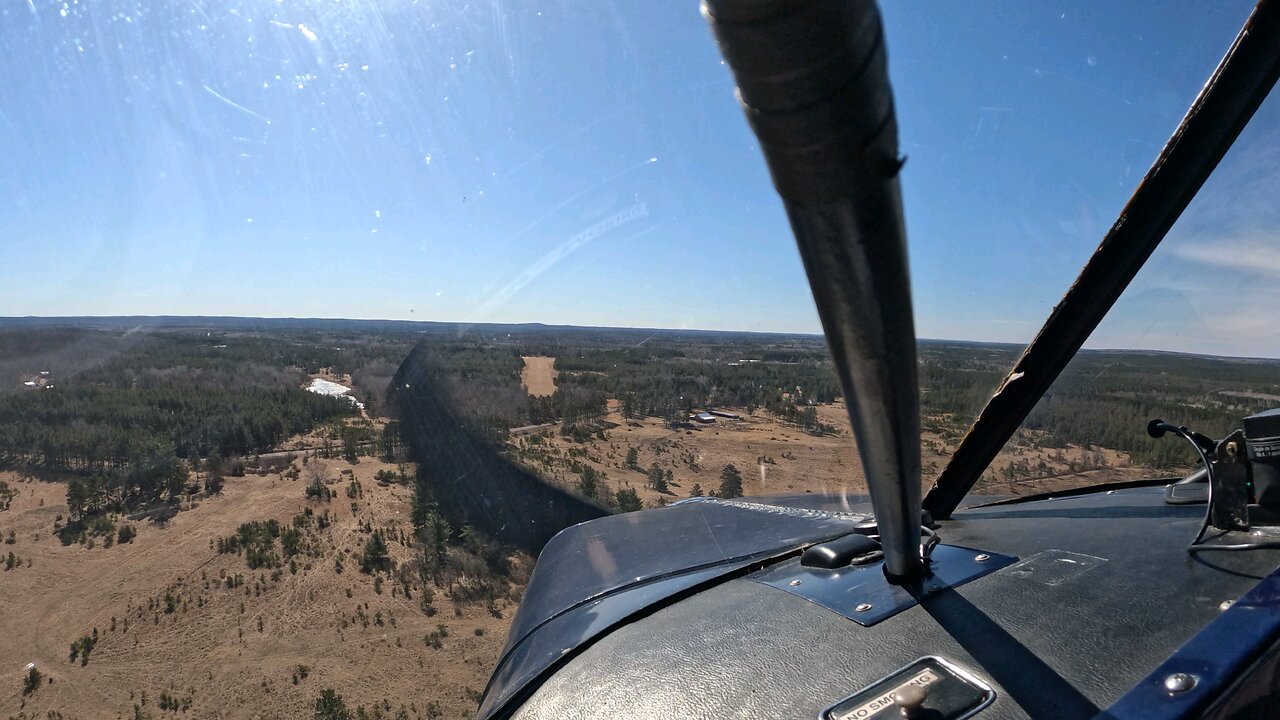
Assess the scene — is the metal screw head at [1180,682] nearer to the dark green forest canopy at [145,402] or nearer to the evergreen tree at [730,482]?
the evergreen tree at [730,482]

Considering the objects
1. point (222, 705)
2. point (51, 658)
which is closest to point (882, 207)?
point (222, 705)

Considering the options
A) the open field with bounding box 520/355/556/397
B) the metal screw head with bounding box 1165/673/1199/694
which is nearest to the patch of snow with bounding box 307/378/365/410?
the open field with bounding box 520/355/556/397

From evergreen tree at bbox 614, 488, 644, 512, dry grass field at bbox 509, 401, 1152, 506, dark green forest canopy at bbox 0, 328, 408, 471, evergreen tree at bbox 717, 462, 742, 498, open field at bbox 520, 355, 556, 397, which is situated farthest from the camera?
open field at bbox 520, 355, 556, 397

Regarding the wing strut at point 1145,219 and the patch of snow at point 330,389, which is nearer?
→ the wing strut at point 1145,219

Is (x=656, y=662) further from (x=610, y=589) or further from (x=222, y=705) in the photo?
(x=222, y=705)

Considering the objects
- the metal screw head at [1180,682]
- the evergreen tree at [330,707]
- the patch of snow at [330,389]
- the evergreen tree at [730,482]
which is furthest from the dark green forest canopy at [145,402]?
the metal screw head at [1180,682]

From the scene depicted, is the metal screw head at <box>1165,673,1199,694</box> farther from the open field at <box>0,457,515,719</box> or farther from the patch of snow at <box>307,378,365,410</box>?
the patch of snow at <box>307,378,365,410</box>

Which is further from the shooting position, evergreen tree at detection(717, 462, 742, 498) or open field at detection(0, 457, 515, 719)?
evergreen tree at detection(717, 462, 742, 498)

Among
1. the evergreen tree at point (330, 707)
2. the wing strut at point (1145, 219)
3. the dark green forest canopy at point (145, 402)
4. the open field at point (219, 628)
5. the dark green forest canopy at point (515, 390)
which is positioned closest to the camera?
the wing strut at point (1145, 219)
